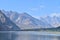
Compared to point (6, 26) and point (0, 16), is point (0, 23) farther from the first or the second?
point (0, 16)

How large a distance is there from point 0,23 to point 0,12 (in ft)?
74.4

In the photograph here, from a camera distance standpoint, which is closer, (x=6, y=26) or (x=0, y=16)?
(x=6, y=26)

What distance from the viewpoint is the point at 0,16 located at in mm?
146500

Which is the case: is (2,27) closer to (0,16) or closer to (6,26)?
(6,26)

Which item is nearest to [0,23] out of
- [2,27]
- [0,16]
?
[2,27]

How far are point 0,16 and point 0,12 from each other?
6146 millimetres

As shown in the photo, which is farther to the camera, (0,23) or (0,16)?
(0,16)

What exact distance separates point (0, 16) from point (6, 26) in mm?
15907

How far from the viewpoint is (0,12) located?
5979 inches

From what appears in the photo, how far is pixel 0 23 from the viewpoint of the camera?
131 metres

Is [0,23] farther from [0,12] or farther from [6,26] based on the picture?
[0,12]

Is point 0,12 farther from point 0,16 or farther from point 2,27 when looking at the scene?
point 2,27

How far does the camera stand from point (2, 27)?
12719 centimetres


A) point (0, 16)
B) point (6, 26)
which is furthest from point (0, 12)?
point (6, 26)
